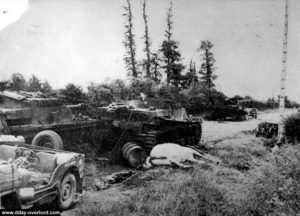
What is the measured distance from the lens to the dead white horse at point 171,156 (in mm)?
10126

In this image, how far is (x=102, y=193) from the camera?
725 centimetres

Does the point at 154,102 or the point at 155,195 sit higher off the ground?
the point at 154,102

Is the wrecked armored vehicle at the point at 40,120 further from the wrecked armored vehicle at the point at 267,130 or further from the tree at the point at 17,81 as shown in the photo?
the wrecked armored vehicle at the point at 267,130

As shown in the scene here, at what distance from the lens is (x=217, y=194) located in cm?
657

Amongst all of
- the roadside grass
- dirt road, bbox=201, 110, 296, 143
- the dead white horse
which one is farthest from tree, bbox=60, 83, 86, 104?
the roadside grass

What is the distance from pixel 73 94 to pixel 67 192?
11595mm

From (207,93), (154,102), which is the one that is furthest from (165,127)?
(207,93)

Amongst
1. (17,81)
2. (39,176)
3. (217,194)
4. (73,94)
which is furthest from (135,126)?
(39,176)

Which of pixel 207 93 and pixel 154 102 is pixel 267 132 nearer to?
pixel 154 102

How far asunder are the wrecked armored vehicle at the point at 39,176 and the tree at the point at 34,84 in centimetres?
1071

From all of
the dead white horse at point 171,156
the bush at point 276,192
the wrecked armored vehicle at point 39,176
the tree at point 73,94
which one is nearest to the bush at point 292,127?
the dead white horse at point 171,156

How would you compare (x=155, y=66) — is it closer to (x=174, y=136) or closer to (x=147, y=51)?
(x=147, y=51)

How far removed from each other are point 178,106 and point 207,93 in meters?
18.2

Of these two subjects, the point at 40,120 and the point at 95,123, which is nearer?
the point at 40,120
